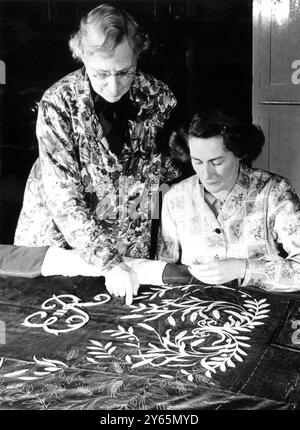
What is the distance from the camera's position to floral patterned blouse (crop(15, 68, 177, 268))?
198cm

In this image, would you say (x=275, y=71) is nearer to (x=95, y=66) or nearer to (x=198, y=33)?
(x=198, y=33)

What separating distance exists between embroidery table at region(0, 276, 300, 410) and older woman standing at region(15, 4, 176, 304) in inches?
7.7

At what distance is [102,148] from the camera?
2.08 m

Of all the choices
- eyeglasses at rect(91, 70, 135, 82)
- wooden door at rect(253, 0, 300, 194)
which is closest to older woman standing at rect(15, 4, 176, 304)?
eyeglasses at rect(91, 70, 135, 82)

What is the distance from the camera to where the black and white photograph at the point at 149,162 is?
176 centimetres

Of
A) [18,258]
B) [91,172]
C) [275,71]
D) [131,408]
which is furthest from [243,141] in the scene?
[131,408]

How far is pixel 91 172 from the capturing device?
2.08 metres

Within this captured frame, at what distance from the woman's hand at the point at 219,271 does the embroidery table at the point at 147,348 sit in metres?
0.05

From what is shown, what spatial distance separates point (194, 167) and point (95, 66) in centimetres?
49

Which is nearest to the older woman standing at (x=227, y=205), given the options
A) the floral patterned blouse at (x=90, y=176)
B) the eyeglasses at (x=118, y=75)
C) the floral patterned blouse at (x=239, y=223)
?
the floral patterned blouse at (x=239, y=223)

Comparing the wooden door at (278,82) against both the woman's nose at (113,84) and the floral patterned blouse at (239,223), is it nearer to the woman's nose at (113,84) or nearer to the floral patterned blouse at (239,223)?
the floral patterned blouse at (239,223)

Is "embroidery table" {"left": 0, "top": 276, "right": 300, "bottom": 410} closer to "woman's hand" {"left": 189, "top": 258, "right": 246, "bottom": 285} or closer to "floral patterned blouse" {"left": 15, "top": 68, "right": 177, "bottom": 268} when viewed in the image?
"woman's hand" {"left": 189, "top": 258, "right": 246, "bottom": 285}

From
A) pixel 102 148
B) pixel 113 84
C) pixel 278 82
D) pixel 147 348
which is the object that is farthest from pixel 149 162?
pixel 147 348
